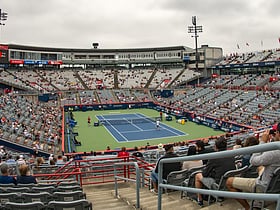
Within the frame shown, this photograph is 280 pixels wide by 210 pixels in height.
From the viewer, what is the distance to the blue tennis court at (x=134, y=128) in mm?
33469

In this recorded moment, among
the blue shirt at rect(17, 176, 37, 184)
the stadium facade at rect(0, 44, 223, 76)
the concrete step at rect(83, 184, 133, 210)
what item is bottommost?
the concrete step at rect(83, 184, 133, 210)

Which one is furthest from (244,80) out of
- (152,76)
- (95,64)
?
(95,64)

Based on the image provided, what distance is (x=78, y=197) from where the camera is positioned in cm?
564

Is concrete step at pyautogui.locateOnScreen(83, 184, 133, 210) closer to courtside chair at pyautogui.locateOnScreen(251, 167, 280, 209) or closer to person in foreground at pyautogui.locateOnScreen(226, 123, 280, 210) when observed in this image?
person in foreground at pyautogui.locateOnScreen(226, 123, 280, 210)

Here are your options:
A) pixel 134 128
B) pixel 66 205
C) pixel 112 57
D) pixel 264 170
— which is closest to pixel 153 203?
pixel 66 205

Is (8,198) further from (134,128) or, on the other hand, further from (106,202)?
(134,128)

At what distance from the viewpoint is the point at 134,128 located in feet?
127

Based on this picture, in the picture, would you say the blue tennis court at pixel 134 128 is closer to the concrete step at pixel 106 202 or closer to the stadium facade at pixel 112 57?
the concrete step at pixel 106 202

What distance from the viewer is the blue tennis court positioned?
33469 millimetres

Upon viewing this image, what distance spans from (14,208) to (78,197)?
1.24 m

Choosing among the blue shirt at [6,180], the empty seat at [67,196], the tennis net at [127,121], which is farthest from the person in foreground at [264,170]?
the tennis net at [127,121]

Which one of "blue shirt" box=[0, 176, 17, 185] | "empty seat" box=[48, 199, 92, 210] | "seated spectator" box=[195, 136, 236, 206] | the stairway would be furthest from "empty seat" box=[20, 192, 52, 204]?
"seated spectator" box=[195, 136, 236, 206]

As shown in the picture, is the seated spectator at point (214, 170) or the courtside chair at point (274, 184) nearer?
the courtside chair at point (274, 184)

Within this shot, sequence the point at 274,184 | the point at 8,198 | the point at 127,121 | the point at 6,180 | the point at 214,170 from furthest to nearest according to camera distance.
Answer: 1. the point at 127,121
2. the point at 6,180
3. the point at 8,198
4. the point at 214,170
5. the point at 274,184
